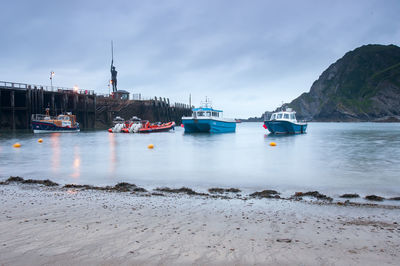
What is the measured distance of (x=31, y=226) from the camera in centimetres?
571

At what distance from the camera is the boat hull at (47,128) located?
4443 cm

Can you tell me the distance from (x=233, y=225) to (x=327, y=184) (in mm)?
7004

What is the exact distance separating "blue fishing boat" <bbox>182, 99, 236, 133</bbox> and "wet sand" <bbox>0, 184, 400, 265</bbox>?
123ft

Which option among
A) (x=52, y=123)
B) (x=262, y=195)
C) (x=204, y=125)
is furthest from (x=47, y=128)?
(x=262, y=195)

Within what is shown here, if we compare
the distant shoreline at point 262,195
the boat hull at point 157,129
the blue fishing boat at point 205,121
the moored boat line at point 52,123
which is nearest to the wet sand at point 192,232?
the distant shoreline at point 262,195

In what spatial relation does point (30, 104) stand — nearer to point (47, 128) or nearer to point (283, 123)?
point (47, 128)

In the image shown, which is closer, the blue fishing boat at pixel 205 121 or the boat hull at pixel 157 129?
the blue fishing boat at pixel 205 121

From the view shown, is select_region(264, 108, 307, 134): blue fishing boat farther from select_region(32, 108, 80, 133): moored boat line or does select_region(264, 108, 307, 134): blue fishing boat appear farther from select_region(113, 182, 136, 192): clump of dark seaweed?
select_region(113, 182, 136, 192): clump of dark seaweed

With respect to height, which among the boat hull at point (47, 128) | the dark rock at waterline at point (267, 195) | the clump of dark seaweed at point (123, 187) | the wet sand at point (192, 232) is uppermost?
the boat hull at point (47, 128)

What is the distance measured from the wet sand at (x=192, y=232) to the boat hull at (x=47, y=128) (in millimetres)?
40851

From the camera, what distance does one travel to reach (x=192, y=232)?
5.51 metres

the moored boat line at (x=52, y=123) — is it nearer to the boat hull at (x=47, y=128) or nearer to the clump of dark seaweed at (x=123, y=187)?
the boat hull at (x=47, y=128)

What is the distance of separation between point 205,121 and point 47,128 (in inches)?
908

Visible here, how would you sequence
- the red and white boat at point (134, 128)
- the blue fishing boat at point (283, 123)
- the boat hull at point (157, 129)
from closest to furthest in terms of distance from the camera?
the blue fishing boat at point (283, 123) < the red and white boat at point (134, 128) < the boat hull at point (157, 129)
